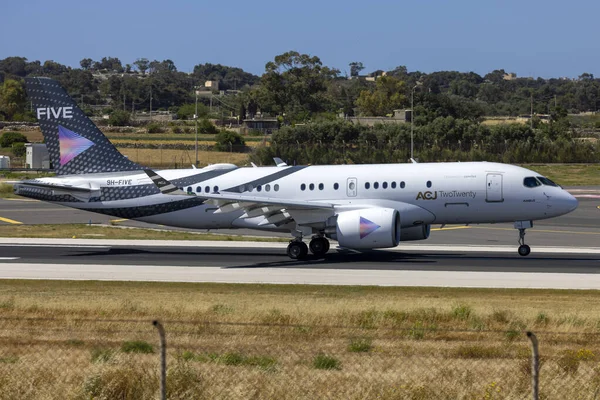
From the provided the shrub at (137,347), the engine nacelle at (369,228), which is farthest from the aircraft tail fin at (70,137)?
the shrub at (137,347)

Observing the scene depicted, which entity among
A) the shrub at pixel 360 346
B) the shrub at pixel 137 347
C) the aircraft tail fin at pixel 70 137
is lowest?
the shrub at pixel 360 346

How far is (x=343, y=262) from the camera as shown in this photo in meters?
37.8

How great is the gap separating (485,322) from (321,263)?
15.5 m

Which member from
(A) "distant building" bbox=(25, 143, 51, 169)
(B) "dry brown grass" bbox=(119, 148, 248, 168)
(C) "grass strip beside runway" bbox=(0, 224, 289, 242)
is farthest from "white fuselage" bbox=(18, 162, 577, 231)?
(A) "distant building" bbox=(25, 143, 51, 169)

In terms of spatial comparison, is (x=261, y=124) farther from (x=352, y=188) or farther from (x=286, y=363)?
(x=286, y=363)

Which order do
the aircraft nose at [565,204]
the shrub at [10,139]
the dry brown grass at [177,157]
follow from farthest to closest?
the shrub at [10,139] → the dry brown grass at [177,157] → the aircraft nose at [565,204]

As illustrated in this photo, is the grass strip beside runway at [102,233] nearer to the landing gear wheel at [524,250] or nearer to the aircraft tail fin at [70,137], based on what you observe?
the aircraft tail fin at [70,137]

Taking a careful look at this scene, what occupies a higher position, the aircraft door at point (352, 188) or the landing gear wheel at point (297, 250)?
the aircraft door at point (352, 188)

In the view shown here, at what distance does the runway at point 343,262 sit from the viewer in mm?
33000

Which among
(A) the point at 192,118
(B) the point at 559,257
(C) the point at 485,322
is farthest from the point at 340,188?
(A) the point at 192,118

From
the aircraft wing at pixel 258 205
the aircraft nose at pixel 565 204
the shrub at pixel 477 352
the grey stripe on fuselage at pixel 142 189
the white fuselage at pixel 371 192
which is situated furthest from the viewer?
the grey stripe on fuselage at pixel 142 189

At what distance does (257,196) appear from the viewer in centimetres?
3962

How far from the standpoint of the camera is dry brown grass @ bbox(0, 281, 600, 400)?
14.6m

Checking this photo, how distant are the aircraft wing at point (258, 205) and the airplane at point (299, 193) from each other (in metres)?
0.04
